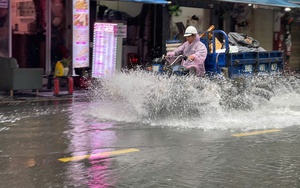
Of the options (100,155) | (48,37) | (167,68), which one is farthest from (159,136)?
(48,37)

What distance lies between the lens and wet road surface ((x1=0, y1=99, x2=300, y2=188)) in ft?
18.1

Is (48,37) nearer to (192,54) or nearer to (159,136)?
(192,54)

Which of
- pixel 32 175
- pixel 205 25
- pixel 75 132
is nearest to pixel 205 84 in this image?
pixel 75 132

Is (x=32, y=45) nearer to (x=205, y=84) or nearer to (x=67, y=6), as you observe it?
(x=67, y=6)

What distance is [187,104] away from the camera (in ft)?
32.7

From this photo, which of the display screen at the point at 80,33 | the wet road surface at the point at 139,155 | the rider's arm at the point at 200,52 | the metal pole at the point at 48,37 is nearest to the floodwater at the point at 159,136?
the wet road surface at the point at 139,155

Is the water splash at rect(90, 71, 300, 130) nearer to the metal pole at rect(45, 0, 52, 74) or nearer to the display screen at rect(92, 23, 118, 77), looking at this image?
the display screen at rect(92, 23, 118, 77)

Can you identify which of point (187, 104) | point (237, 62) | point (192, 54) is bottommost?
point (187, 104)

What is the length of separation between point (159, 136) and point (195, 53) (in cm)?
327

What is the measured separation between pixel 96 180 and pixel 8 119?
5.28 meters

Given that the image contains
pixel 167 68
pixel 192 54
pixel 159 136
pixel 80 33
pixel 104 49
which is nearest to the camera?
pixel 159 136

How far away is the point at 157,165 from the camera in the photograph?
20.2ft

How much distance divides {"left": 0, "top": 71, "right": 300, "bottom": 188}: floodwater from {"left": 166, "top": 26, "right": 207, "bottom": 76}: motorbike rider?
363 millimetres

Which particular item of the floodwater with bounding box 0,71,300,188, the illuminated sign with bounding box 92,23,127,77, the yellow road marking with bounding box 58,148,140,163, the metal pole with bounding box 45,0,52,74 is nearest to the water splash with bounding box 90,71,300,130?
the floodwater with bounding box 0,71,300,188
